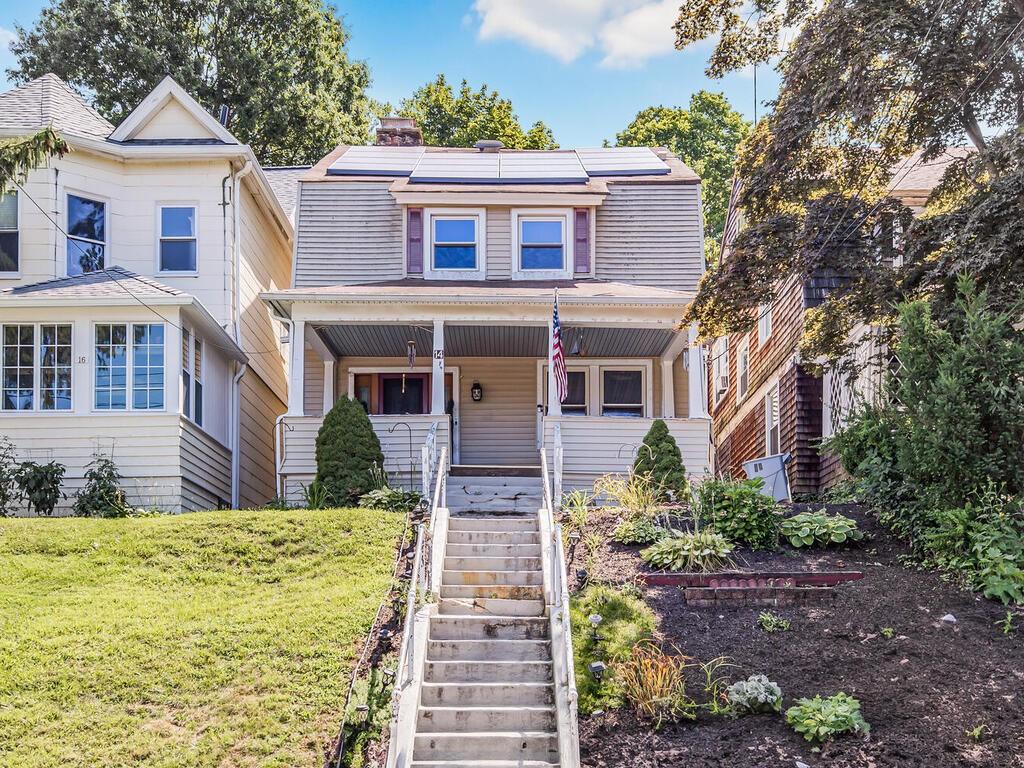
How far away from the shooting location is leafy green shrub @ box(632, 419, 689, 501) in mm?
15320

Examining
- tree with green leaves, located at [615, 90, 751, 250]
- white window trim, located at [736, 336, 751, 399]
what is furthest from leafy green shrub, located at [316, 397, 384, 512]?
tree with green leaves, located at [615, 90, 751, 250]

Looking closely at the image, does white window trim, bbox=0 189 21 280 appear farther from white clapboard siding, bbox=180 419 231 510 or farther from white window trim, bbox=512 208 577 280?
white window trim, bbox=512 208 577 280

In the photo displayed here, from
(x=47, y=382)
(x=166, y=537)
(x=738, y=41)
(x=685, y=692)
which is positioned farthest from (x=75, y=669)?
(x=738, y=41)

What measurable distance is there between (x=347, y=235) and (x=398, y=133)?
542cm

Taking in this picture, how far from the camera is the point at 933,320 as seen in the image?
12.0 metres

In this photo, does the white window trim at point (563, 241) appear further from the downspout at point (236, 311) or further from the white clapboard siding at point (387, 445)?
the downspout at point (236, 311)

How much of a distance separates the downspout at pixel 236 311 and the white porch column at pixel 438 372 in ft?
13.0

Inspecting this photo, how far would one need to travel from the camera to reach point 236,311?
19656 mm

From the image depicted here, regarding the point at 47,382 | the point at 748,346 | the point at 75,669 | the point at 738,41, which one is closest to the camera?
the point at 75,669

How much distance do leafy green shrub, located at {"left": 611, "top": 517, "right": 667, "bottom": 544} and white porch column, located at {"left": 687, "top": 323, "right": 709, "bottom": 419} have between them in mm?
4714

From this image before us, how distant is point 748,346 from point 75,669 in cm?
1720

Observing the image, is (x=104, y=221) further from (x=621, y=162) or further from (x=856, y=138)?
(x=856, y=138)

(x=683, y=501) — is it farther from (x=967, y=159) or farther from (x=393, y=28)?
(x=393, y=28)

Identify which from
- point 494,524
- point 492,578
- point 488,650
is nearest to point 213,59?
point 494,524
